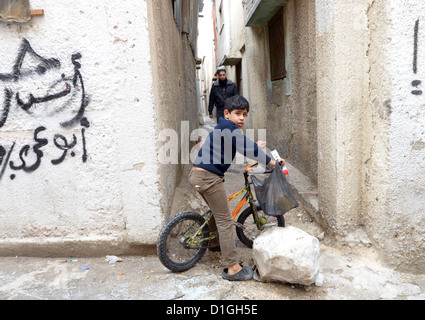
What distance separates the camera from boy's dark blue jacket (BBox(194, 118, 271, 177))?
95.4 inches

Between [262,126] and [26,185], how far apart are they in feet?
18.5

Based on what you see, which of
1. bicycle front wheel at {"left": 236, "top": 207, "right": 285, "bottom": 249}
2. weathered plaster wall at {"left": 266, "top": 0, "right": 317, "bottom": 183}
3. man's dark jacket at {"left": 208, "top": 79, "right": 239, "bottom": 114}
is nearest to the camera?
bicycle front wheel at {"left": 236, "top": 207, "right": 285, "bottom": 249}

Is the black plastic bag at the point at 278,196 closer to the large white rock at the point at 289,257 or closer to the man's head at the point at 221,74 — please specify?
the large white rock at the point at 289,257

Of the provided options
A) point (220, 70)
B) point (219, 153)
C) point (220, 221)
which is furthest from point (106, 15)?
point (220, 70)

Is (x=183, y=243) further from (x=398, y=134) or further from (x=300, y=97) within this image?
(x=300, y=97)

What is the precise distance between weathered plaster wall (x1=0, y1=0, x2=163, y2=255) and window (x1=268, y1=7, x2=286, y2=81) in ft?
12.2

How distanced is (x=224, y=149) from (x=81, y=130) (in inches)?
49.5

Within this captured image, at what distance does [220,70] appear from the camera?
6074 mm

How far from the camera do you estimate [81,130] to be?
2717mm

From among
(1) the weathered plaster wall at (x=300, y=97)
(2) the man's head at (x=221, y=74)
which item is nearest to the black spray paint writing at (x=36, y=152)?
(1) the weathered plaster wall at (x=300, y=97)

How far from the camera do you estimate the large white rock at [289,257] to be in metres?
2.29

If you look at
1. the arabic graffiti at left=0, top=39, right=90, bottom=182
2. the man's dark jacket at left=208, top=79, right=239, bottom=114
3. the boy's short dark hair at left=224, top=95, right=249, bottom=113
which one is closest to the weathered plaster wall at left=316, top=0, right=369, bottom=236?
the boy's short dark hair at left=224, top=95, right=249, bottom=113

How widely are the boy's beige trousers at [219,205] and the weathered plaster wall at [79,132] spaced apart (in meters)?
0.43

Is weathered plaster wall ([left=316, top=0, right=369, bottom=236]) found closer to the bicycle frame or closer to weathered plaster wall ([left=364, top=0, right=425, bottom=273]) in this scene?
weathered plaster wall ([left=364, top=0, right=425, bottom=273])
